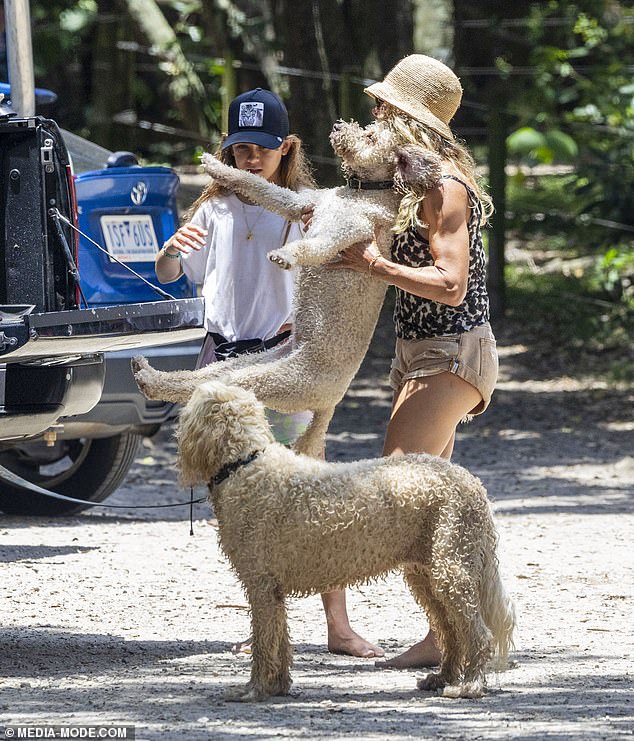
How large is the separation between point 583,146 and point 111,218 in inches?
411

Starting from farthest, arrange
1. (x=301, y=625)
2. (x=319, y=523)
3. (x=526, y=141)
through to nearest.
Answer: (x=526, y=141) < (x=301, y=625) < (x=319, y=523)

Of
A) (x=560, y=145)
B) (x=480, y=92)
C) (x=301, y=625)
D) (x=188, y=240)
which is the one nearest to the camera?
(x=188, y=240)

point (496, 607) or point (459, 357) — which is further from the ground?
point (459, 357)

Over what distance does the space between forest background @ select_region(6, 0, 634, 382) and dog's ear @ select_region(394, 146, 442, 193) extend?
19.3 feet

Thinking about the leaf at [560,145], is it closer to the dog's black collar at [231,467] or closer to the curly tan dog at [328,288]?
the curly tan dog at [328,288]

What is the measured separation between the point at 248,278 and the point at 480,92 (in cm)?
1402

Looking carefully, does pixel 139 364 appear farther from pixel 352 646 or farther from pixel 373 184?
pixel 352 646

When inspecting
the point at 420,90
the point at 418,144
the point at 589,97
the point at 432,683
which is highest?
the point at 420,90

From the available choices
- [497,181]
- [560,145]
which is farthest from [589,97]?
[497,181]

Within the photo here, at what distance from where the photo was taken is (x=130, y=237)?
6.84m

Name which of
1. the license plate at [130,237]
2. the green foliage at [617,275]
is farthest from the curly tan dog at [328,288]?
the green foliage at [617,275]

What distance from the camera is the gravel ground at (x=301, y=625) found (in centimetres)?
402

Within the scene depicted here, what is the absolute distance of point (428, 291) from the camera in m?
4.25

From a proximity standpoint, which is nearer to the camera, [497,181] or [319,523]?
[319,523]
